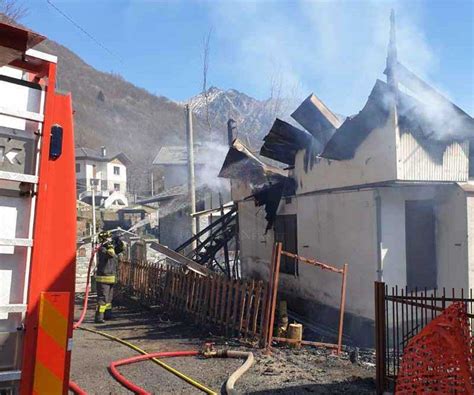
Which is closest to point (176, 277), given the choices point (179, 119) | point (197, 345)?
point (197, 345)

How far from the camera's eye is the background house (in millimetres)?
66925

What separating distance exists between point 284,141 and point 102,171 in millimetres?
65862

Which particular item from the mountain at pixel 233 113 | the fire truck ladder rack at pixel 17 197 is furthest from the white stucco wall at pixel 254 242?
the fire truck ladder rack at pixel 17 197

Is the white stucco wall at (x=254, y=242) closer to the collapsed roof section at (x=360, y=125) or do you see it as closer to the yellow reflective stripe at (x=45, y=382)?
the collapsed roof section at (x=360, y=125)

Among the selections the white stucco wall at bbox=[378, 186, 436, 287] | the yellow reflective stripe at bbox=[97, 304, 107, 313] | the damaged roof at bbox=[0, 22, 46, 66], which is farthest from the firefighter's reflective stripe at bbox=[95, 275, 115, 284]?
the damaged roof at bbox=[0, 22, 46, 66]

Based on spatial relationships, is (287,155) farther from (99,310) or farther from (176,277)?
(99,310)

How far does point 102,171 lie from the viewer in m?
72.8

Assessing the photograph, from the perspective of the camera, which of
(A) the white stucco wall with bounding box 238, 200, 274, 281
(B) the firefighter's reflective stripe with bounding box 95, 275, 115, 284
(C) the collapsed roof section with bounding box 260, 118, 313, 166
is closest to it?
(B) the firefighter's reflective stripe with bounding box 95, 275, 115, 284

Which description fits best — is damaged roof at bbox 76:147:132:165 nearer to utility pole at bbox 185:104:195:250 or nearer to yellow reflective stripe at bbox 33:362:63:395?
utility pole at bbox 185:104:195:250

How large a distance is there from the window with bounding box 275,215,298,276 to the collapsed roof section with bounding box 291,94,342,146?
2.33 meters

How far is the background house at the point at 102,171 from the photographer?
2635 inches

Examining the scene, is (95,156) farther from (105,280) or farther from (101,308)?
(101,308)

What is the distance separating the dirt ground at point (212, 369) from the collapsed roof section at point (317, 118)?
4380 mm

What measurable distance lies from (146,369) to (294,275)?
5310mm
